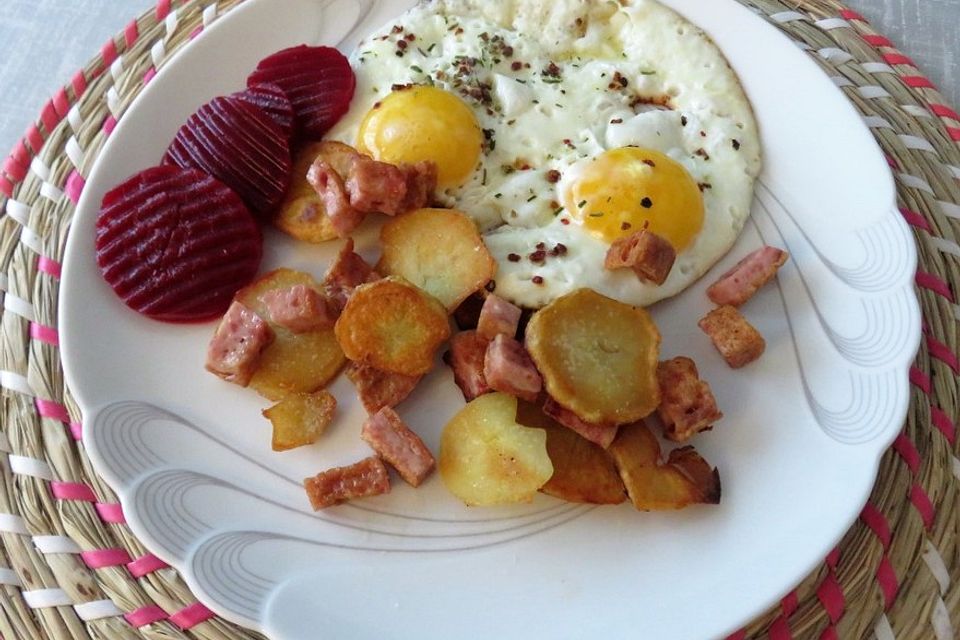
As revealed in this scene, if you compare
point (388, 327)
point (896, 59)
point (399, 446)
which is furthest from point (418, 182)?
point (896, 59)

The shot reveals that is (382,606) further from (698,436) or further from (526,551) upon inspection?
(698,436)

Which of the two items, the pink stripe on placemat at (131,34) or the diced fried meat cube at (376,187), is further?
the pink stripe on placemat at (131,34)

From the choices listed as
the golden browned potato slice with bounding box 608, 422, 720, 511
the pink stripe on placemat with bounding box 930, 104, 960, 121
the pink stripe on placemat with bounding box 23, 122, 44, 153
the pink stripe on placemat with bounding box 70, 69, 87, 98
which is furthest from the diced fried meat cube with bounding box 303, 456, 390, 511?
the pink stripe on placemat with bounding box 930, 104, 960, 121

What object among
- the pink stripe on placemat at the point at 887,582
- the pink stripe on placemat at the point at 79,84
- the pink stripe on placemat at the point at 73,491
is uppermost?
the pink stripe on placemat at the point at 79,84

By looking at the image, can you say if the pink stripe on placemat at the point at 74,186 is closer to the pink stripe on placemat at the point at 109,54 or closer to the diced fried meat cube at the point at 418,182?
the pink stripe on placemat at the point at 109,54

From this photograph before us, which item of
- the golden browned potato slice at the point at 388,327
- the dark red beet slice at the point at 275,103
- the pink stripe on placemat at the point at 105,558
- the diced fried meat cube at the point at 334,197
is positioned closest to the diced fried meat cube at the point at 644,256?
the golden browned potato slice at the point at 388,327

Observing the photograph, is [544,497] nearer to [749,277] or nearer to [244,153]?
[749,277]

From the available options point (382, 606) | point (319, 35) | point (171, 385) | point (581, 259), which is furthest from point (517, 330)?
point (319, 35)
